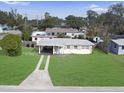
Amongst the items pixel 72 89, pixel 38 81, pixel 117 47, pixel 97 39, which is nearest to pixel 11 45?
pixel 117 47

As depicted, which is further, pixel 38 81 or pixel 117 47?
pixel 117 47

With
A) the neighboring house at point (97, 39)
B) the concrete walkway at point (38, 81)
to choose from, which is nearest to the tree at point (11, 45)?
the concrete walkway at point (38, 81)

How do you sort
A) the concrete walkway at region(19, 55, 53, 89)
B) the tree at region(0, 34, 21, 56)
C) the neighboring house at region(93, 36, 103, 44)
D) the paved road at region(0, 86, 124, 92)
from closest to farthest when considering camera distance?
the paved road at region(0, 86, 124, 92), the concrete walkway at region(19, 55, 53, 89), the tree at region(0, 34, 21, 56), the neighboring house at region(93, 36, 103, 44)

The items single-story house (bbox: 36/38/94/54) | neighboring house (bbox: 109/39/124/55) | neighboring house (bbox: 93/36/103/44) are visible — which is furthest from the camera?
neighboring house (bbox: 93/36/103/44)

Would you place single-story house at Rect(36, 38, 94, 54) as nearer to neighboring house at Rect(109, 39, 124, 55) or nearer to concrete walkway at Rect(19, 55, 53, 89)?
neighboring house at Rect(109, 39, 124, 55)

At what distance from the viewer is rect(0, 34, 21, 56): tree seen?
37.9 m

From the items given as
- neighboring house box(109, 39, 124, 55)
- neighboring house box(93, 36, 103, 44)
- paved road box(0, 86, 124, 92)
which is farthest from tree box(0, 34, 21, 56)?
neighboring house box(93, 36, 103, 44)

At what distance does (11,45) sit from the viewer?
124 feet

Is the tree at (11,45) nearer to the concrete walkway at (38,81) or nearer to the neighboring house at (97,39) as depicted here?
the concrete walkway at (38,81)

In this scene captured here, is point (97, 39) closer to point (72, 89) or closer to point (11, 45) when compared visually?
point (11, 45)

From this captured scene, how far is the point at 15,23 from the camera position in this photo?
91438mm

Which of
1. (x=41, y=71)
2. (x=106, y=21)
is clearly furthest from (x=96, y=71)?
(x=106, y=21)

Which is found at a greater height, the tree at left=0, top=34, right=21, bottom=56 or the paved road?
the tree at left=0, top=34, right=21, bottom=56

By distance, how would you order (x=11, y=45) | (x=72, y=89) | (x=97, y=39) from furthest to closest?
(x=97, y=39), (x=11, y=45), (x=72, y=89)
